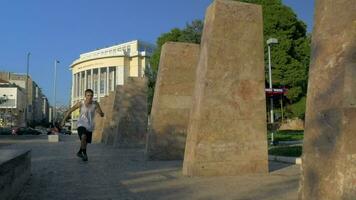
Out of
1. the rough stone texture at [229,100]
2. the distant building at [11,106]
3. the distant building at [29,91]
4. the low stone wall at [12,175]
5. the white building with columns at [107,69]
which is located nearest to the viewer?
the low stone wall at [12,175]

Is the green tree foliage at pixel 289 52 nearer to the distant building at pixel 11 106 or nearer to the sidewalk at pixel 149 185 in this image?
the sidewalk at pixel 149 185

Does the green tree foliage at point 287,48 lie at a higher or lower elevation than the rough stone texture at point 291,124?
higher

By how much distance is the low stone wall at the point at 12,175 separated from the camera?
5.48 metres

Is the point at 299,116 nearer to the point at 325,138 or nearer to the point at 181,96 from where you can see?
the point at 181,96

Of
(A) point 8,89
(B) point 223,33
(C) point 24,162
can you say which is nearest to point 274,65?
(B) point 223,33

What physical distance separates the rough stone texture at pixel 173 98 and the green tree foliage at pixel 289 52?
26442mm

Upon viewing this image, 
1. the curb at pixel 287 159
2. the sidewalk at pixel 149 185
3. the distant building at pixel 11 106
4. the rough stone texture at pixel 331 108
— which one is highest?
the distant building at pixel 11 106

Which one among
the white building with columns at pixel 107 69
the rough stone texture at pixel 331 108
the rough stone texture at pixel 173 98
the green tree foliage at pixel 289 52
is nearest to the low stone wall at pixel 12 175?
the rough stone texture at pixel 331 108

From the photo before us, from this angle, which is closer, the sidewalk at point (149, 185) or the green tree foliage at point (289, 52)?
the sidewalk at point (149, 185)

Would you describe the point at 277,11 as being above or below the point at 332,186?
above

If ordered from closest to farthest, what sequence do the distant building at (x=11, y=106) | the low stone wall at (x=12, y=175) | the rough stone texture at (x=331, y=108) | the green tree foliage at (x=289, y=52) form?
the rough stone texture at (x=331, y=108)
the low stone wall at (x=12, y=175)
the green tree foliage at (x=289, y=52)
the distant building at (x=11, y=106)

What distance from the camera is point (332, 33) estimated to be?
519cm

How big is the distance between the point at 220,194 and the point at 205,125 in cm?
259

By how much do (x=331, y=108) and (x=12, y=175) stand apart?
3.86 m
